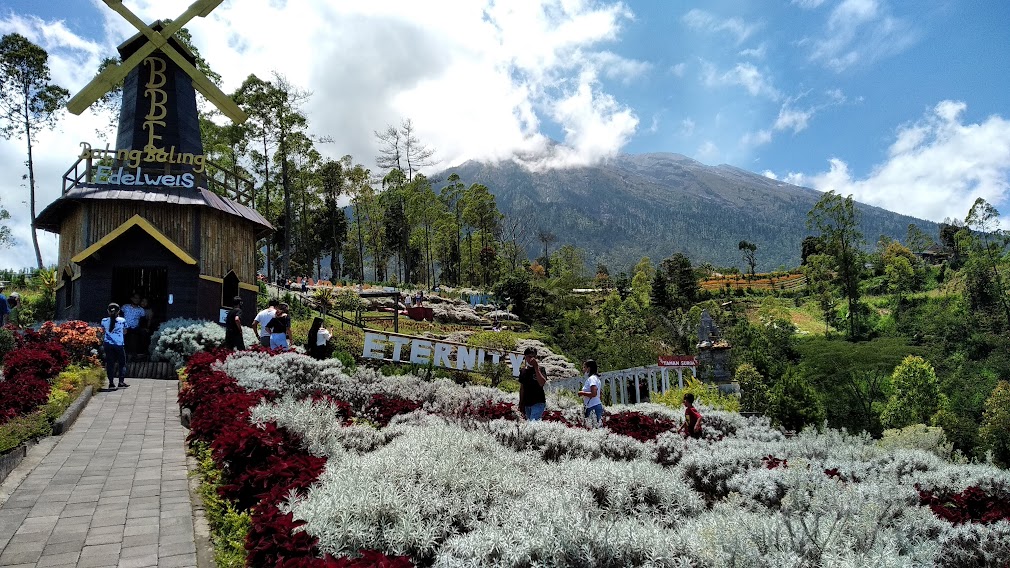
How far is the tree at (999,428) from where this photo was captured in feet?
46.0

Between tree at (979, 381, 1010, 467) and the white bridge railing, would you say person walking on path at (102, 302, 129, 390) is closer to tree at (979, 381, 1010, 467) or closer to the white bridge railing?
the white bridge railing

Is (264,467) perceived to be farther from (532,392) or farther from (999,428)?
(999,428)

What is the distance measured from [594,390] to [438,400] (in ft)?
8.53

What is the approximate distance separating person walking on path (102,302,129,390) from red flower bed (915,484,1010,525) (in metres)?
13.2

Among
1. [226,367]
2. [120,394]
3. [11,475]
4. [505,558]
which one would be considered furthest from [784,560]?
[120,394]

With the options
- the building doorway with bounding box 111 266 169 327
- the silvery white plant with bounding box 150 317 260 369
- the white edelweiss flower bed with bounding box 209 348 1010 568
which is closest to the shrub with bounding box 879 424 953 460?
the white edelweiss flower bed with bounding box 209 348 1010 568

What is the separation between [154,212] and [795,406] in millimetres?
19248

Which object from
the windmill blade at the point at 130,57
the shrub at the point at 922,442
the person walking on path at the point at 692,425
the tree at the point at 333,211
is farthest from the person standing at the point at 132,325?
the tree at the point at 333,211

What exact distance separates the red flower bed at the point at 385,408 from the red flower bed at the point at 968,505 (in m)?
5.92

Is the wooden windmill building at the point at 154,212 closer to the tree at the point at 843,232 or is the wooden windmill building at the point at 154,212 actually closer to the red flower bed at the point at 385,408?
the red flower bed at the point at 385,408

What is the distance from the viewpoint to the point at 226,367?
10867 millimetres

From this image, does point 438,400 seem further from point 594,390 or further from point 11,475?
point 11,475

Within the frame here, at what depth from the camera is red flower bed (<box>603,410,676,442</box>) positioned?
29.2 ft

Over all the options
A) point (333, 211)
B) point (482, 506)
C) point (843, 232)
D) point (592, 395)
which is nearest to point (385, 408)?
point (592, 395)
